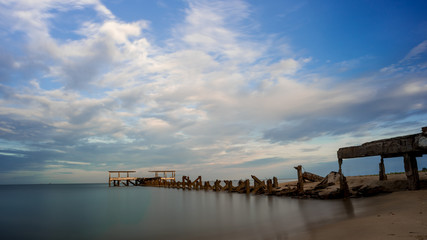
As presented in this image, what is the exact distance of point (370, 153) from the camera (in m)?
16.2

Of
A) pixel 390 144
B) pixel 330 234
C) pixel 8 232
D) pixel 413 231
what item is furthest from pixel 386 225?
pixel 8 232

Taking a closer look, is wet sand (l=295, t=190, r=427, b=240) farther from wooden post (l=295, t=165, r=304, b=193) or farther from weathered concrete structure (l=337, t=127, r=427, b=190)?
wooden post (l=295, t=165, r=304, b=193)

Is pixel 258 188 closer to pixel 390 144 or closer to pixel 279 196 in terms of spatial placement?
pixel 279 196

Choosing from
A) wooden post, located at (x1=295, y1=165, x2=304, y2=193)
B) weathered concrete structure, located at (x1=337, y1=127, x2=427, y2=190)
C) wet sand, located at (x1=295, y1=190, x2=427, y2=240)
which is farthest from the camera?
wooden post, located at (x1=295, y1=165, x2=304, y2=193)

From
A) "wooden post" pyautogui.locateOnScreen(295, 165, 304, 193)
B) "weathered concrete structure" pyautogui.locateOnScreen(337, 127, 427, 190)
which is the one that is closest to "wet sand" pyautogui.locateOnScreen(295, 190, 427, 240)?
"weathered concrete structure" pyautogui.locateOnScreen(337, 127, 427, 190)

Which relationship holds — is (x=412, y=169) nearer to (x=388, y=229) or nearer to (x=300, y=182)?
(x=300, y=182)

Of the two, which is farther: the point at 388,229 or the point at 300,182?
the point at 300,182

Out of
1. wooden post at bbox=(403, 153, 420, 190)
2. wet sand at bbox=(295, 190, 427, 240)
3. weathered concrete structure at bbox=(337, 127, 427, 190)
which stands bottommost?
wet sand at bbox=(295, 190, 427, 240)

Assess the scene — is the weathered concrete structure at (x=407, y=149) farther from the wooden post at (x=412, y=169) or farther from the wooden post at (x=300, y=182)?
the wooden post at (x=300, y=182)

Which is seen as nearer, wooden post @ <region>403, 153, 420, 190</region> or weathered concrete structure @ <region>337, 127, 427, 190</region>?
weathered concrete structure @ <region>337, 127, 427, 190</region>

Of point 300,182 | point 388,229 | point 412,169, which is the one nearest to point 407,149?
point 412,169

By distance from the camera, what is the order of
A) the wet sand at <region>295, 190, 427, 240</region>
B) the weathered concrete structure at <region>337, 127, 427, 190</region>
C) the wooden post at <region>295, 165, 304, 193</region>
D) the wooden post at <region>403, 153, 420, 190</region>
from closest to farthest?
the wet sand at <region>295, 190, 427, 240</region>
the weathered concrete structure at <region>337, 127, 427, 190</region>
the wooden post at <region>403, 153, 420, 190</region>
the wooden post at <region>295, 165, 304, 193</region>

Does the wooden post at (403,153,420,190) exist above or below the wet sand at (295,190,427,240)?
above

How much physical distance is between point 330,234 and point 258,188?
2101cm
